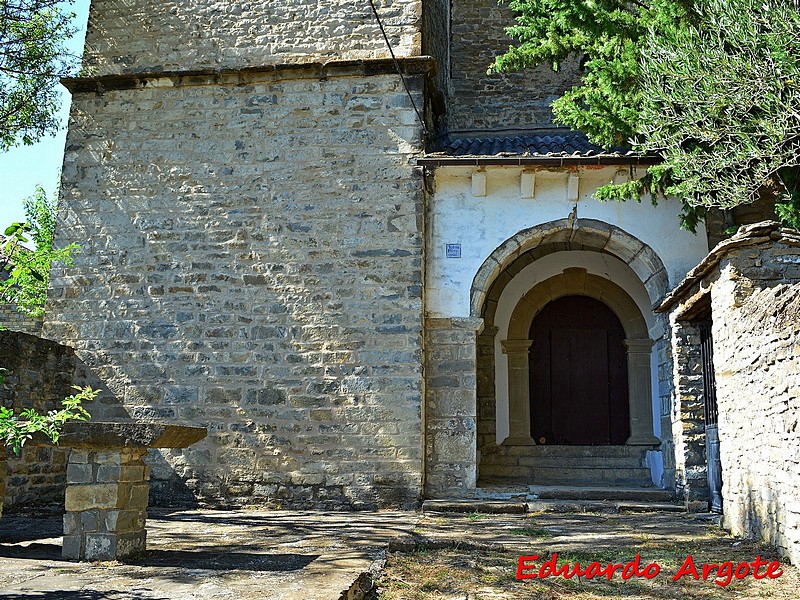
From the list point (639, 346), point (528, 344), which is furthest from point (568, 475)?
point (639, 346)

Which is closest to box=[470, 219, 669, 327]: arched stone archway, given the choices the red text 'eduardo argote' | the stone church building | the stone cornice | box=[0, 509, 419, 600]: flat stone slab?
the stone church building

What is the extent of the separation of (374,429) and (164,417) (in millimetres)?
2314

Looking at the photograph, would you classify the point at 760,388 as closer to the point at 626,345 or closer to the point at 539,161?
the point at 539,161

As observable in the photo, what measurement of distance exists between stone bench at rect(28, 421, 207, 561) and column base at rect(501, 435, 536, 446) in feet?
20.6

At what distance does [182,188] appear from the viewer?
28.7 feet

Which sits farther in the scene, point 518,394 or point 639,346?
point 518,394

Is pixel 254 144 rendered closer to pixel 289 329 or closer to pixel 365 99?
pixel 365 99

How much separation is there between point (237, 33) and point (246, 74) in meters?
0.62

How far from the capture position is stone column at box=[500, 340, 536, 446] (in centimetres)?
1029

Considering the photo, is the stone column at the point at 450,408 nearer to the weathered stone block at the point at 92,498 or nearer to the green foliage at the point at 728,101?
the green foliage at the point at 728,101

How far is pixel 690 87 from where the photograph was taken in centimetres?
600

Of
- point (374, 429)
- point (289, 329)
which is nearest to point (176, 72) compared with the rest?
point (289, 329)

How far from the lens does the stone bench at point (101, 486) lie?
454cm

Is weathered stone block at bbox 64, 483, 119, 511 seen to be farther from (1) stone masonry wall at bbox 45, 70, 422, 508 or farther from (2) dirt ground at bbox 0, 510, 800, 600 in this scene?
(1) stone masonry wall at bbox 45, 70, 422, 508
